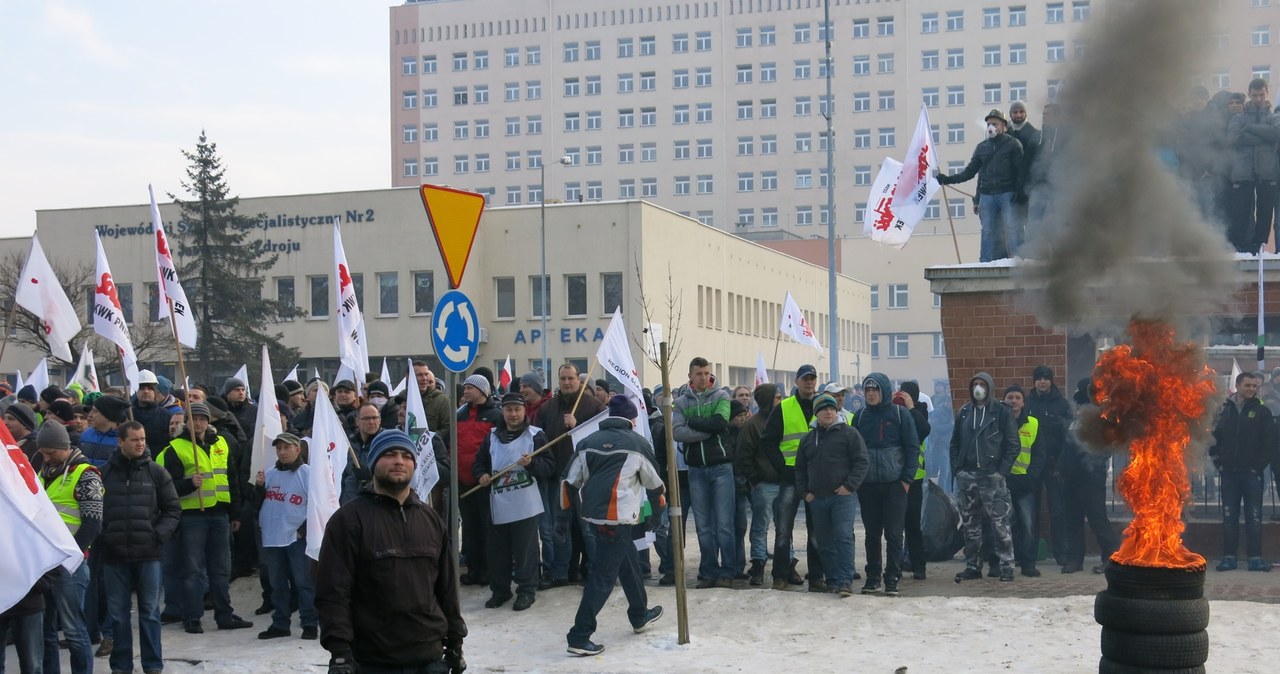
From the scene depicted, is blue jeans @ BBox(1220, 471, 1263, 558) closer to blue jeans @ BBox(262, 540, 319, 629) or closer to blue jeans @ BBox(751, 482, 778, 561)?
blue jeans @ BBox(751, 482, 778, 561)

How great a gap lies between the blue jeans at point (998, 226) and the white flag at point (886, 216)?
289 cm

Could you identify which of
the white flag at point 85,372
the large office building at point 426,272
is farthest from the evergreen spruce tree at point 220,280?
the white flag at point 85,372

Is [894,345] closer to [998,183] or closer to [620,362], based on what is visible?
[998,183]

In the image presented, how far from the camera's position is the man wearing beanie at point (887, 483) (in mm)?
13281

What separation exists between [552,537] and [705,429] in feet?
6.01

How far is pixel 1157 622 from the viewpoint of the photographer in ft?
28.2

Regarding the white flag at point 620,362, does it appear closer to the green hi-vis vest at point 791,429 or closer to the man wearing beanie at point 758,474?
the man wearing beanie at point 758,474

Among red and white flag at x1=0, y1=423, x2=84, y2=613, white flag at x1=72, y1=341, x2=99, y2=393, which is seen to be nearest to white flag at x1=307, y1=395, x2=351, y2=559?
red and white flag at x1=0, y1=423, x2=84, y2=613

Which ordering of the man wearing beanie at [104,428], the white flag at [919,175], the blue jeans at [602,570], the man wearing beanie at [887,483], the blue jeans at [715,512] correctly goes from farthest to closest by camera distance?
the white flag at [919,175]
the blue jeans at [715,512]
the man wearing beanie at [887,483]
the man wearing beanie at [104,428]
the blue jeans at [602,570]

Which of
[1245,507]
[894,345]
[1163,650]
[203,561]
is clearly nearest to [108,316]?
[203,561]

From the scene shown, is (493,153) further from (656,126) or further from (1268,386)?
(1268,386)

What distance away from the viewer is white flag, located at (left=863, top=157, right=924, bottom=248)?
64.3 feet

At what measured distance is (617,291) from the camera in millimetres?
54531

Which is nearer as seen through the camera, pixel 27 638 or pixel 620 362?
pixel 27 638
